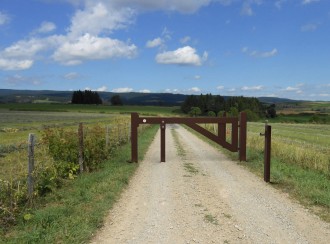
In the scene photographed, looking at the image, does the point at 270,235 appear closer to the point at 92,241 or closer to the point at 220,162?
the point at 92,241

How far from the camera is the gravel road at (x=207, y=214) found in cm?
607

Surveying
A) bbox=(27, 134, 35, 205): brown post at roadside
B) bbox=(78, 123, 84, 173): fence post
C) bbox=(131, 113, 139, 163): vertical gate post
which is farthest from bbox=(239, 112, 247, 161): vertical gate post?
bbox=(27, 134, 35, 205): brown post at roadside

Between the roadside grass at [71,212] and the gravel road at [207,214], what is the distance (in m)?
0.25

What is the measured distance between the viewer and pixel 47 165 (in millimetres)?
10031

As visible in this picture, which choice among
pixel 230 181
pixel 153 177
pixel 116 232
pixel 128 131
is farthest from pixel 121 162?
pixel 128 131

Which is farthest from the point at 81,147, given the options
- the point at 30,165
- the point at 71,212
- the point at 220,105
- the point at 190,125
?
the point at 220,105

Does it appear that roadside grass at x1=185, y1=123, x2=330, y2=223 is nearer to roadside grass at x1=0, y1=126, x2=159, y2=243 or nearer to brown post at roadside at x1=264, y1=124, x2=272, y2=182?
brown post at roadside at x1=264, y1=124, x2=272, y2=182

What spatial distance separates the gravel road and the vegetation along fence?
71.1 inches

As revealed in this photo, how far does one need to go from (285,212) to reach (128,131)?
812 inches

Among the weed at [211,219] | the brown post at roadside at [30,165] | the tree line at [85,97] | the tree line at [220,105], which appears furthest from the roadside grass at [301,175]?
the tree line at [85,97]

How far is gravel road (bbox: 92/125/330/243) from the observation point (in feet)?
19.9

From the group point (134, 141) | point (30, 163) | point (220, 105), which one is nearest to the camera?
point (30, 163)

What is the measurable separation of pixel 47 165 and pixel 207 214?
4.69 m

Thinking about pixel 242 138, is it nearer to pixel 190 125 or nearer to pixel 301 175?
pixel 190 125
